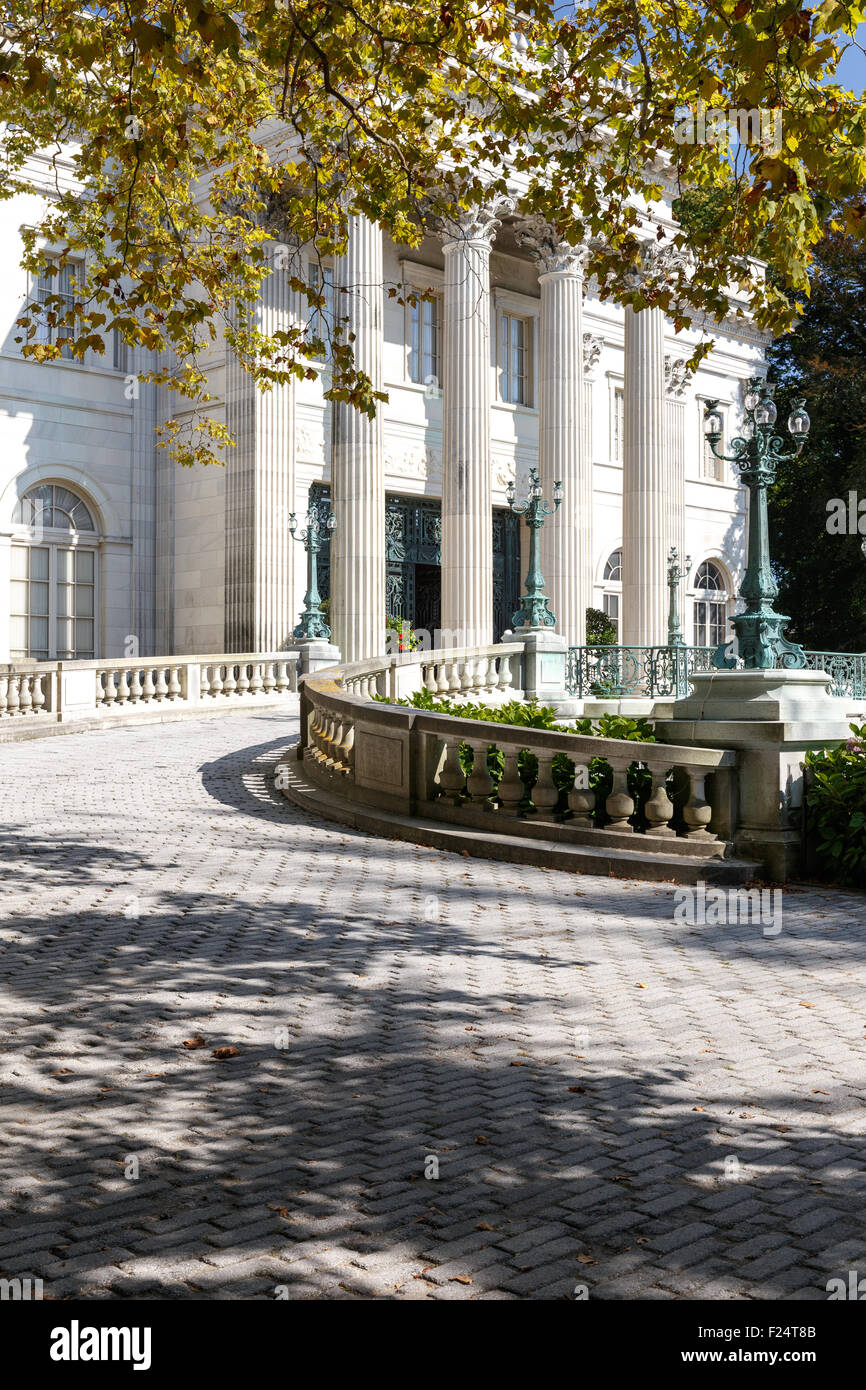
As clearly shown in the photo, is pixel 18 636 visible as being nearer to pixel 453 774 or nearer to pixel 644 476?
pixel 644 476

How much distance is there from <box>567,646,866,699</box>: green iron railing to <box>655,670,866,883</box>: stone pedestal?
16588mm

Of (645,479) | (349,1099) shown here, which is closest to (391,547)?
(645,479)

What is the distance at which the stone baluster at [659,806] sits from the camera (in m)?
10.6

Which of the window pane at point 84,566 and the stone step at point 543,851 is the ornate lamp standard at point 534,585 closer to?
the window pane at point 84,566

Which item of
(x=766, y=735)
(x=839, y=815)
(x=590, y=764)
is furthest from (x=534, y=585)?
(x=839, y=815)

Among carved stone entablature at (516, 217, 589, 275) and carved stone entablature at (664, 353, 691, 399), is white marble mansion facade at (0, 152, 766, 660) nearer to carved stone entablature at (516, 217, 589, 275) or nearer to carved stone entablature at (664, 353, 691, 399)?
carved stone entablature at (516, 217, 589, 275)

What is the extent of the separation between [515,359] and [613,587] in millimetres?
7373

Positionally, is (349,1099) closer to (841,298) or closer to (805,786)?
(805,786)

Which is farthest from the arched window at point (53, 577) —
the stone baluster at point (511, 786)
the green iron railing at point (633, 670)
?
the stone baluster at point (511, 786)

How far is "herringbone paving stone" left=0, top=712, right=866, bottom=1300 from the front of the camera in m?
3.70

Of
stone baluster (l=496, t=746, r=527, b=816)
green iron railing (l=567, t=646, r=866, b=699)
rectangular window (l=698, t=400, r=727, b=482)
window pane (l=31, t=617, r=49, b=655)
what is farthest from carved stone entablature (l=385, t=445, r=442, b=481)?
stone baluster (l=496, t=746, r=527, b=816)

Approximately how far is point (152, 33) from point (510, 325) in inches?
1242

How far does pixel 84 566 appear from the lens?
3095cm

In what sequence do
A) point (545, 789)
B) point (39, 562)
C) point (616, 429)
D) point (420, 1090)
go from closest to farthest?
1. point (420, 1090)
2. point (545, 789)
3. point (39, 562)
4. point (616, 429)
